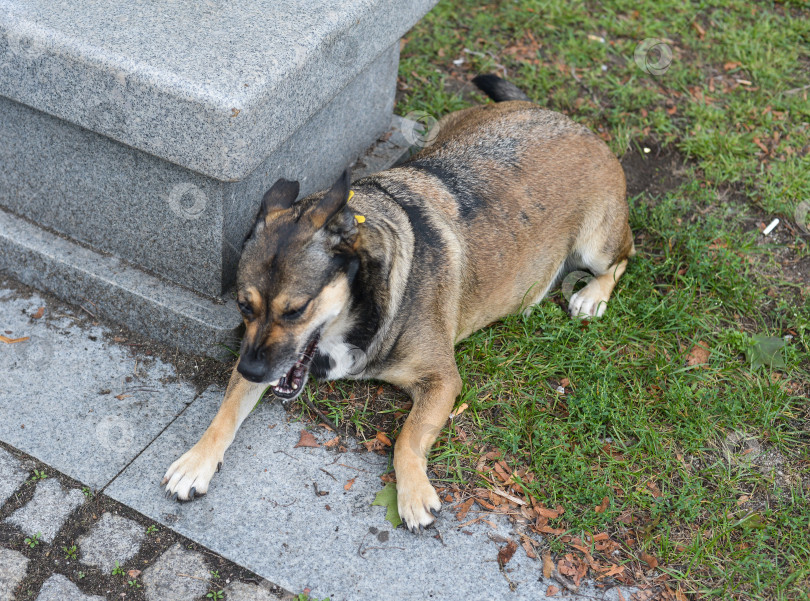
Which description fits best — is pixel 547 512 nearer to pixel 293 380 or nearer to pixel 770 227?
pixel 293 380

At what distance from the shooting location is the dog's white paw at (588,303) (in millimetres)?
4496

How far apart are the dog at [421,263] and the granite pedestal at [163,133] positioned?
40 cm

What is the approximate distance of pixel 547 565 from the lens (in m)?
3.26

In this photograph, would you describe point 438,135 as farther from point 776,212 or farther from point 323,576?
point 323,576

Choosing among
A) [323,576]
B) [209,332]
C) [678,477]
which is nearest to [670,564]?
[678,477]

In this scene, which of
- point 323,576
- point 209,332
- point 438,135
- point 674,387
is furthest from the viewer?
point 438,135

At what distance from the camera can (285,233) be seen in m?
3.17

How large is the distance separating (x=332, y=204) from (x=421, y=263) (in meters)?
0.69

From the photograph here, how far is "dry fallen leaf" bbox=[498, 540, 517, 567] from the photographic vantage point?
3.26 meters

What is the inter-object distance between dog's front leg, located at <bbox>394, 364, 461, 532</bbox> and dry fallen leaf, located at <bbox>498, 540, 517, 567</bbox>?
1.07ft

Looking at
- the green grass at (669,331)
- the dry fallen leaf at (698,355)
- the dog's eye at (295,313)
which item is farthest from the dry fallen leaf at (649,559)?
the dog's eye at (295,313)

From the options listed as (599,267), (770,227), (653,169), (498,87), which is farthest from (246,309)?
(770,227)

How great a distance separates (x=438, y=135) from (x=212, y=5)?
5.67 feet

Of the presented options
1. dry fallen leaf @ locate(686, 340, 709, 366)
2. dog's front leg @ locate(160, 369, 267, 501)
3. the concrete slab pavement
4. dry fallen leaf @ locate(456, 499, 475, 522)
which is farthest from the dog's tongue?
dry fallen leaf @ locate(686, 340, 709, 366)
